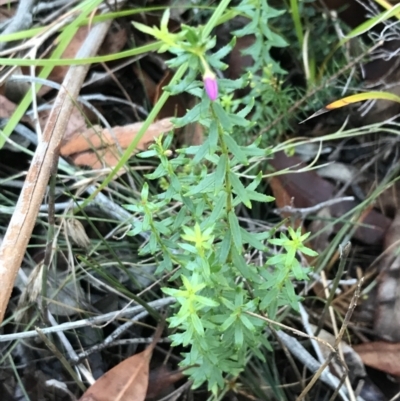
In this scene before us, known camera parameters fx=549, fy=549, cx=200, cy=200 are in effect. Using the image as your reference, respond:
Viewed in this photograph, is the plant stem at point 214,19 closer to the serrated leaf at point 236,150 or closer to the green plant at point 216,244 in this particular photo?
the green plant at point 216,244

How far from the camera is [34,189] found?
0.98m

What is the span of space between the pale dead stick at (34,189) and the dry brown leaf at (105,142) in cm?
11

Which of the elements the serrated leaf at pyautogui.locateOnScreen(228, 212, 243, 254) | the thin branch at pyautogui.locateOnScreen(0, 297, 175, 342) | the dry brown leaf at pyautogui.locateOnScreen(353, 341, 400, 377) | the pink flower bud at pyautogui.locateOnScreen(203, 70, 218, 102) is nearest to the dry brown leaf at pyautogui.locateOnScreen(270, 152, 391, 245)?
the dry brown leaf at pyautogui.locateOnScreen(353, 341, 400, 377)

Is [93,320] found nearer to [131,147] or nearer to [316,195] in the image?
[131,147]

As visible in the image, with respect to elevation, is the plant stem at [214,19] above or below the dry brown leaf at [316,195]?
above

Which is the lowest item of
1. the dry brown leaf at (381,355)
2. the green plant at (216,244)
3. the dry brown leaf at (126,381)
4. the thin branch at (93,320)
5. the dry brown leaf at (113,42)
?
the dry brown leaf at (381,355)

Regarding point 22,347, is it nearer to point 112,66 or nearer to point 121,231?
point 121,231

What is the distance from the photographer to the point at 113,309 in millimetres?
1110

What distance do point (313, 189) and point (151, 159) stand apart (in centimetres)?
37

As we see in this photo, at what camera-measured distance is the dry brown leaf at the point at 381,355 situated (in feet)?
3.38

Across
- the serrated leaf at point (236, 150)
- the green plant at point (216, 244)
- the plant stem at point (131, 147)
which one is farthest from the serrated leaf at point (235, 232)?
the plant stem at point (131, 147)

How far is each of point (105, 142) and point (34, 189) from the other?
27cm

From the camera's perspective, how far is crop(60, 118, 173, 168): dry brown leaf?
121cm

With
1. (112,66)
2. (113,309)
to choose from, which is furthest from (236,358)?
(112,66)
